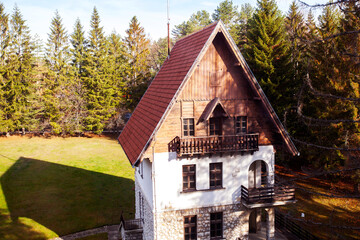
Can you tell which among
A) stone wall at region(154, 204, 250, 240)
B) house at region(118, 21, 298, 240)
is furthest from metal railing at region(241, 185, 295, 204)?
stone wall at region(154, 204, 250, 240)

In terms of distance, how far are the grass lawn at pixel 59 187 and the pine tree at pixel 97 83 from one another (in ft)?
20.4

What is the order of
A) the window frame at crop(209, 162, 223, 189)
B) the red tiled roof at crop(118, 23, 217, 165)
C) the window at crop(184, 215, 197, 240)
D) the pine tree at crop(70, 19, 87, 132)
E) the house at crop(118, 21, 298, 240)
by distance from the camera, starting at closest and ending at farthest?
1. the house at crop(118, 21, 298, 240)
2. the red tiled roof at crop(118, 23, 217, 165)
3. the window at crop(184, 215, 197, 240)
4. the window frame at crop(209, 162, 223, 189)
5. the pine tree at crop(70, 19, 87, 132)

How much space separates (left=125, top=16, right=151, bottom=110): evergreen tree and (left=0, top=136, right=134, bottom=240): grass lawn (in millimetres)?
11332

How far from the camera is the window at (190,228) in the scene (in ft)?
53.7

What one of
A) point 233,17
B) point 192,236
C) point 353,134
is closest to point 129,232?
point 192,236

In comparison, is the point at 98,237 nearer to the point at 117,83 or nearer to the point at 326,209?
the point at 326,209

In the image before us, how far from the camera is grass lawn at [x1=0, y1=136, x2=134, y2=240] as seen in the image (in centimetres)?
2512

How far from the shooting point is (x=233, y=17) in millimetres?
68562

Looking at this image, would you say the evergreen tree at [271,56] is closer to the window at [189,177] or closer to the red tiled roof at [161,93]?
the red tiled roof at [161,93]

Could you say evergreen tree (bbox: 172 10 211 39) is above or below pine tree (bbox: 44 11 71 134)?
above

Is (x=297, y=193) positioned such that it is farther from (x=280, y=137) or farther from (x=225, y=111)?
(x=225, y=111)

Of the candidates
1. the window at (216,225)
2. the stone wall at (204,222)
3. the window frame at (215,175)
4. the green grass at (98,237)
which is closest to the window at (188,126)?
the window frame at (215,175)

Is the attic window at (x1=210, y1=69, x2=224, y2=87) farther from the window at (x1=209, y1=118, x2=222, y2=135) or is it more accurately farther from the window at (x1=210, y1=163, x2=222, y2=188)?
the window at (x1=210, y1=163, x2=222, y2=188)

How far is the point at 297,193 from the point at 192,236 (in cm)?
1690
